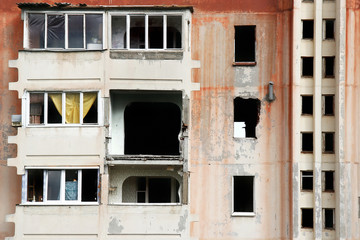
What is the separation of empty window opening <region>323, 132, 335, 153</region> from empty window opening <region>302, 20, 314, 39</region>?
179 inches

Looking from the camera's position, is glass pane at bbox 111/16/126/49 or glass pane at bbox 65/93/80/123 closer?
glass pane at bbox 65/93/80/123

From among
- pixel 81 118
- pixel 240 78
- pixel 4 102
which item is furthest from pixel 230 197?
pixel 4 102

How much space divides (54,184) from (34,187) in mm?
1014

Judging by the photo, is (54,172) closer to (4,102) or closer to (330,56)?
(4,102)

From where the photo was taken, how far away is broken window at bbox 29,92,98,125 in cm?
3266

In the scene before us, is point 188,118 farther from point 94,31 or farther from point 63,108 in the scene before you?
point 94,31

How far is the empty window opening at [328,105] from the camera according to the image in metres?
33.2

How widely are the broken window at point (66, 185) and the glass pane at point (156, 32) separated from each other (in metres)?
6.42

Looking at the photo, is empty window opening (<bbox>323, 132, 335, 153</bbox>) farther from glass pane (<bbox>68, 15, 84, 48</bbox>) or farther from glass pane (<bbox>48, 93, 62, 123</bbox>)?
glass pane (<bbox>48, 93, 62, 123</bbox>)

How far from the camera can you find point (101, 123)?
32.4 metres

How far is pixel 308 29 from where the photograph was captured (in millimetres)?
33688

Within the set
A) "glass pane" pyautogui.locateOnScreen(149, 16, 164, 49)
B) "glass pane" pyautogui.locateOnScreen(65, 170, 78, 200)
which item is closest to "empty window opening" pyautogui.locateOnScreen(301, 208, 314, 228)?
"glass pane" pyautogui.locateOnScreen(149, 16, 164, 49)

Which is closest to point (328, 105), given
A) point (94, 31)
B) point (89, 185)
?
point (94, 31)

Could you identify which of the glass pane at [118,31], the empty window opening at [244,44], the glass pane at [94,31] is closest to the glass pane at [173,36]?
the glass pane at [118,31]
